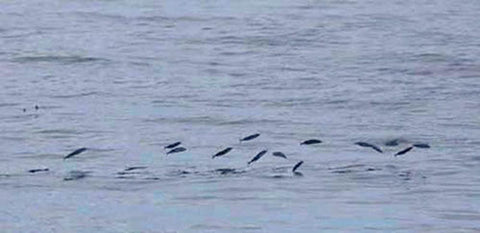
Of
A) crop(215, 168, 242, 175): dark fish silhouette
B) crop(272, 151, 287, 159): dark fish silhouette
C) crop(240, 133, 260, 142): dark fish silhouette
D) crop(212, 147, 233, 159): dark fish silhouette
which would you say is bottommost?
crop(215, 168, 242, 175): dark fish silhouette

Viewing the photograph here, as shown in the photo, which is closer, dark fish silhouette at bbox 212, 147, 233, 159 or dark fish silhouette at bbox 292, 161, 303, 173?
dark fish silhouette at bbox 292, 161, 303, 173

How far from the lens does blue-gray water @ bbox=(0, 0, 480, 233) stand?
28.7ft

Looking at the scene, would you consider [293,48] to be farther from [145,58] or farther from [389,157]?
[389,157]

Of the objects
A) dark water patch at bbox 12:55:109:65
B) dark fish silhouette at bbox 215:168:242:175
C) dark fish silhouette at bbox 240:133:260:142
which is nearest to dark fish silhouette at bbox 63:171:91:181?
dark fish silhouette at bbox 215:168:242:175

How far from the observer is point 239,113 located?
40.0 ft

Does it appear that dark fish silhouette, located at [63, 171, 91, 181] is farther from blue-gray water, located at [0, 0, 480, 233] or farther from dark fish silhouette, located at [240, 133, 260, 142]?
dark fish silhouette, located at [240, 133, 260, 142]

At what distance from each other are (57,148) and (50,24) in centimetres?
670

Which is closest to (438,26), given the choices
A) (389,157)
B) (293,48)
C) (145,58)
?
(293,48)

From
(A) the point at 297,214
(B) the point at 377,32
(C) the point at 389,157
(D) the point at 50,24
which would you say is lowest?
(A) the point at 297,214

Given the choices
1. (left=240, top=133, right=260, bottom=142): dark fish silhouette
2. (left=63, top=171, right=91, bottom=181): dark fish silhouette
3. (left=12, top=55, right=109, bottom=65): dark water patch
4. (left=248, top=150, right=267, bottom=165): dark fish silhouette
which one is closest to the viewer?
(left=63, top=171, right=91, bottom=181): dark fish silhouette

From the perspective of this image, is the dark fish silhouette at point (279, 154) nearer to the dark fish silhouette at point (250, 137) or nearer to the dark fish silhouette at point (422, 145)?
the dark fish silhouette at point (250, 137)

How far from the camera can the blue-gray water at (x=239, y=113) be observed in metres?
8.74

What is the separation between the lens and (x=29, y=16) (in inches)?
699

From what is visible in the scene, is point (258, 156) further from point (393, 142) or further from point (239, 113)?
point (239, 113)
